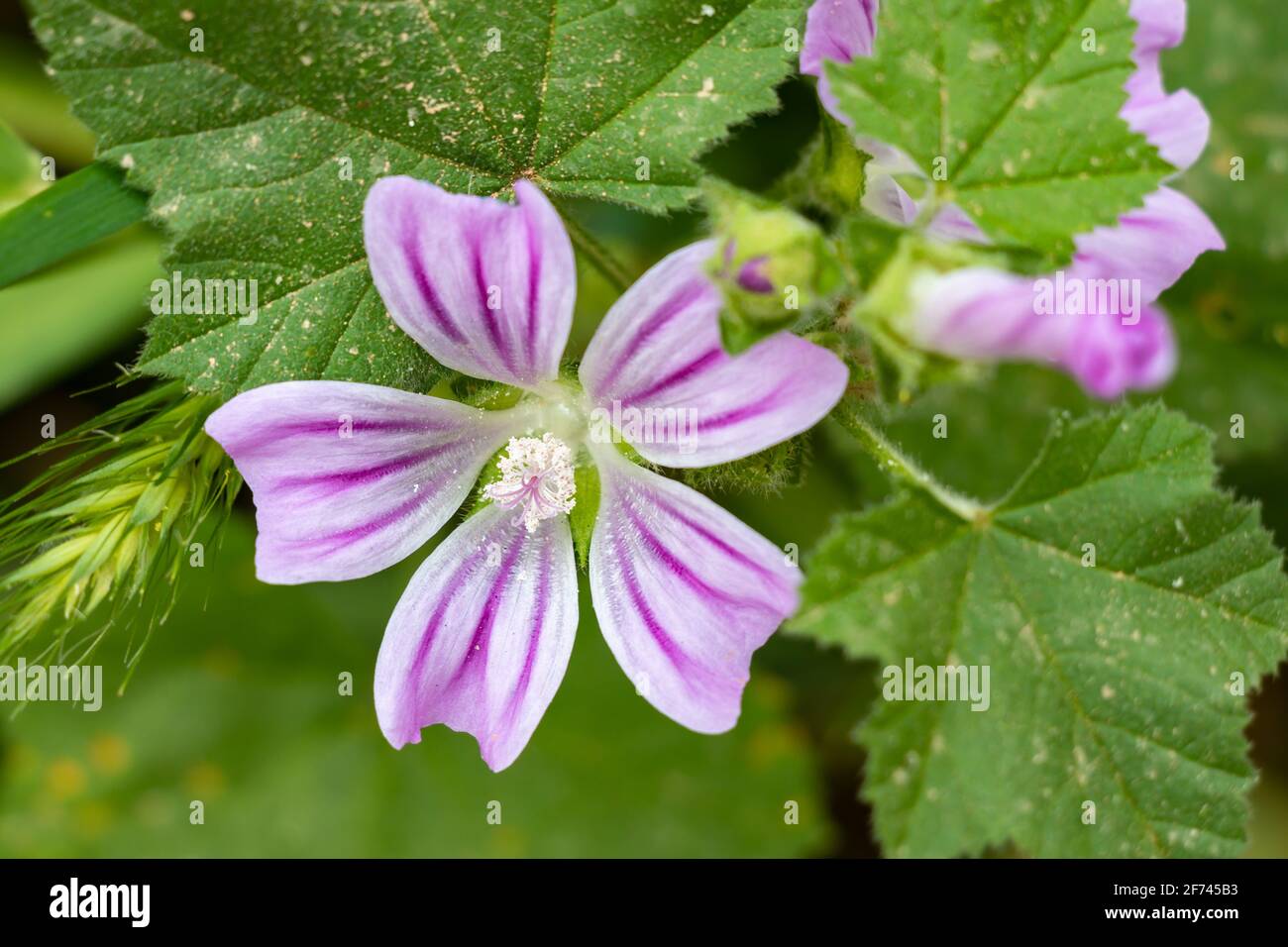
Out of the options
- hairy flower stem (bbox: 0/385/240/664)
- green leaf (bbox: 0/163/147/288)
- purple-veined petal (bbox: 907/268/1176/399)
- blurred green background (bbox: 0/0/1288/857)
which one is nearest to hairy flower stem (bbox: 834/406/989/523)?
purple-veined petal (bbox: 907/268/1176/399)

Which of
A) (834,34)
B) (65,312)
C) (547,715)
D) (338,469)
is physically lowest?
(547,715)

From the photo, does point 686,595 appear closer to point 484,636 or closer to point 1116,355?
point 484,636

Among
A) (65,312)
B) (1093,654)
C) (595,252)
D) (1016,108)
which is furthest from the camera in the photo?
(65,312)

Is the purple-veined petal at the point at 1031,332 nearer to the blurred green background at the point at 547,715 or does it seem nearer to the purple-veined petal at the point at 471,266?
the purple-veined petal at the point at 471,266

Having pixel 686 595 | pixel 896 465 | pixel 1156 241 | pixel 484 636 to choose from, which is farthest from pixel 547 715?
pixel 1156 241

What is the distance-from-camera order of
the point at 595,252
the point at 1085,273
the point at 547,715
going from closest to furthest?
the point at 1085,273 → the point at 595,252 → the point at 547,715

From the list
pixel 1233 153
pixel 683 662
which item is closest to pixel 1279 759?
pixel 1233 153

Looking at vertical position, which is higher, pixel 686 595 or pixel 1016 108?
pixel 1016 108

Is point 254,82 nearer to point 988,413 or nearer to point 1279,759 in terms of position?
point 988,413
